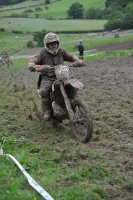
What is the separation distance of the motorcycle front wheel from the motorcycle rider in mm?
991

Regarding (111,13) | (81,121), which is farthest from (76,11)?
(81,121)

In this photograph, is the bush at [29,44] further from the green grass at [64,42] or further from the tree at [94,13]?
the tree at [94,13]

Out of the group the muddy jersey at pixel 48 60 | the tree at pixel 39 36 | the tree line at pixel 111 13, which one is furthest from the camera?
the tree line at pixel 111 13

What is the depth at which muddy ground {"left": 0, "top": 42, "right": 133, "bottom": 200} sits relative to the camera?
664 centimetres

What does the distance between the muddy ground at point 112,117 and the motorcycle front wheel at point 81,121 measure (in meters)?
0.22

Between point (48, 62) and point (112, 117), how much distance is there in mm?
2154

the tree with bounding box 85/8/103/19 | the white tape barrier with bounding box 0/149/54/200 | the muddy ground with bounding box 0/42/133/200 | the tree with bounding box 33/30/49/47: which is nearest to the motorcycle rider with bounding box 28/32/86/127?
the muddy ground with bounding box 0/42/133/200

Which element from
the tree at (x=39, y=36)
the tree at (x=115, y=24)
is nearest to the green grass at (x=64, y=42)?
the tree at (x=39, y=36)

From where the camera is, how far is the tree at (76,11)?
70.0 metres

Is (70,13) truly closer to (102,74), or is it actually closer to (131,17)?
(131,17)

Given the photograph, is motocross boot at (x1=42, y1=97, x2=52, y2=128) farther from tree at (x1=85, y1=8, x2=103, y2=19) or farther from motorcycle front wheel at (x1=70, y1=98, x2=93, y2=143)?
tree at (x1=85, y1=8, x2=103, y2=19)

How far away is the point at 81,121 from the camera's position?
845 centimetres

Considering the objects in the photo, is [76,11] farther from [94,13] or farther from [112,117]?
[112,117]

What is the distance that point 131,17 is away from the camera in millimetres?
60938
